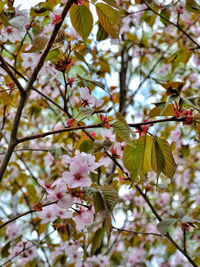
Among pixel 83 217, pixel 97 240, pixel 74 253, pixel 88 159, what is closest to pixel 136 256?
pixel 74 253

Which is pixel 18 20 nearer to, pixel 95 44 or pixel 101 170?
pixel 101 170

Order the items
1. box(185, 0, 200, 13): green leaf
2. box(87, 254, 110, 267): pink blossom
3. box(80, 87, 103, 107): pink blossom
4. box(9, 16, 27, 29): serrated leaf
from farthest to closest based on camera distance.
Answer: box(87, 254, 110, 267): pink blossom
box(185, 0, 200, 13): green leaf
box(80, 87, 103, 107): pink blossom
box(9, 16, 27, 29): serrated leaf

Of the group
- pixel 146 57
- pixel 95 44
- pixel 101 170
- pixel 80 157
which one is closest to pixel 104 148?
pixel 80 157

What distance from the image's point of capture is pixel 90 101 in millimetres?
646

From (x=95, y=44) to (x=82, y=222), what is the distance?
3.04ft

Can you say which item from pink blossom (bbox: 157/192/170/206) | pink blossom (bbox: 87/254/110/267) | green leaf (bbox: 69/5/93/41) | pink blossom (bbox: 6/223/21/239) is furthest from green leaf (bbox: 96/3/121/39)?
pink blossom (bbox: 157/192/170/206)

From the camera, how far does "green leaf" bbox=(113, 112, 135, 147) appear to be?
1.56 ft

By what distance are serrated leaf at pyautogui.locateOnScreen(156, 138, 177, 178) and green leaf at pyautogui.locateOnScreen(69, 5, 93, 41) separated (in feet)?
0.90

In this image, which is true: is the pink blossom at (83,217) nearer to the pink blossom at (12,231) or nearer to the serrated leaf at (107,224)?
the serrated leaf at (107,224)

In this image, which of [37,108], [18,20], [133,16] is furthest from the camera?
[37,108]

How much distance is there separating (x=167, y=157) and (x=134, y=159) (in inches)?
2.7

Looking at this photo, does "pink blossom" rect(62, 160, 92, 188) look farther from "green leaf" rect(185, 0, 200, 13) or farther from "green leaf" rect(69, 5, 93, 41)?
"green leaf" rect(185, 0, 200, 13)

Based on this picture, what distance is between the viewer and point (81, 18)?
581 mm

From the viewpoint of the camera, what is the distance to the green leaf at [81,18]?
0.57 m
